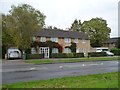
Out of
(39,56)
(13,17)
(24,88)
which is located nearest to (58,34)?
(39,56)

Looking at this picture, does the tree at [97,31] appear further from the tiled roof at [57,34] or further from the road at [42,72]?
the road at [42,72]

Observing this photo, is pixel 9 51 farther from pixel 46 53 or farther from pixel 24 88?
pixel 24 88

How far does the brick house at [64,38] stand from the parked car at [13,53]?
822 centimetres

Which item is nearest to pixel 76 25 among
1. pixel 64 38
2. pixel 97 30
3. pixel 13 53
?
pixel 97 30

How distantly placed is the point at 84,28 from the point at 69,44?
38.3 meters

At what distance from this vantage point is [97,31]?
101125 mm

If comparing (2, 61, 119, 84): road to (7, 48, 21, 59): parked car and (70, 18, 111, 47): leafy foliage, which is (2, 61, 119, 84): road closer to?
(7, 48, 21, 59): parked car

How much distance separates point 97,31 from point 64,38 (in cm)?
3661

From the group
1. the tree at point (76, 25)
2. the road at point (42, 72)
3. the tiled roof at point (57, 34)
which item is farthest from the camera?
the tree at point (76, 25)

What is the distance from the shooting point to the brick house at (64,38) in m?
63.3

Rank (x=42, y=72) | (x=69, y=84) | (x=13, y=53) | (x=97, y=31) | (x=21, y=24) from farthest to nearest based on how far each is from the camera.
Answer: (x=97, y=31) → (x=13, y=53) → (x=21, y=24) → (x=42, y=72) → (x=69, y=84)

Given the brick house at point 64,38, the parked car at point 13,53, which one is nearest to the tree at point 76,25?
the brick house at point 64,38

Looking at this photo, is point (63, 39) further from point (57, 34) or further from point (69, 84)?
point (69, 84)

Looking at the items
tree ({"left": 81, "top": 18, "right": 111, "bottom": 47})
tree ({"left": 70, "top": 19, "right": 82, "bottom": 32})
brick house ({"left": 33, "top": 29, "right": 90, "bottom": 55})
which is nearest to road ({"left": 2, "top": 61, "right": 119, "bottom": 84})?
brick house ({"left": 33, "top": 29, "right": 90, "bottom": 55})
